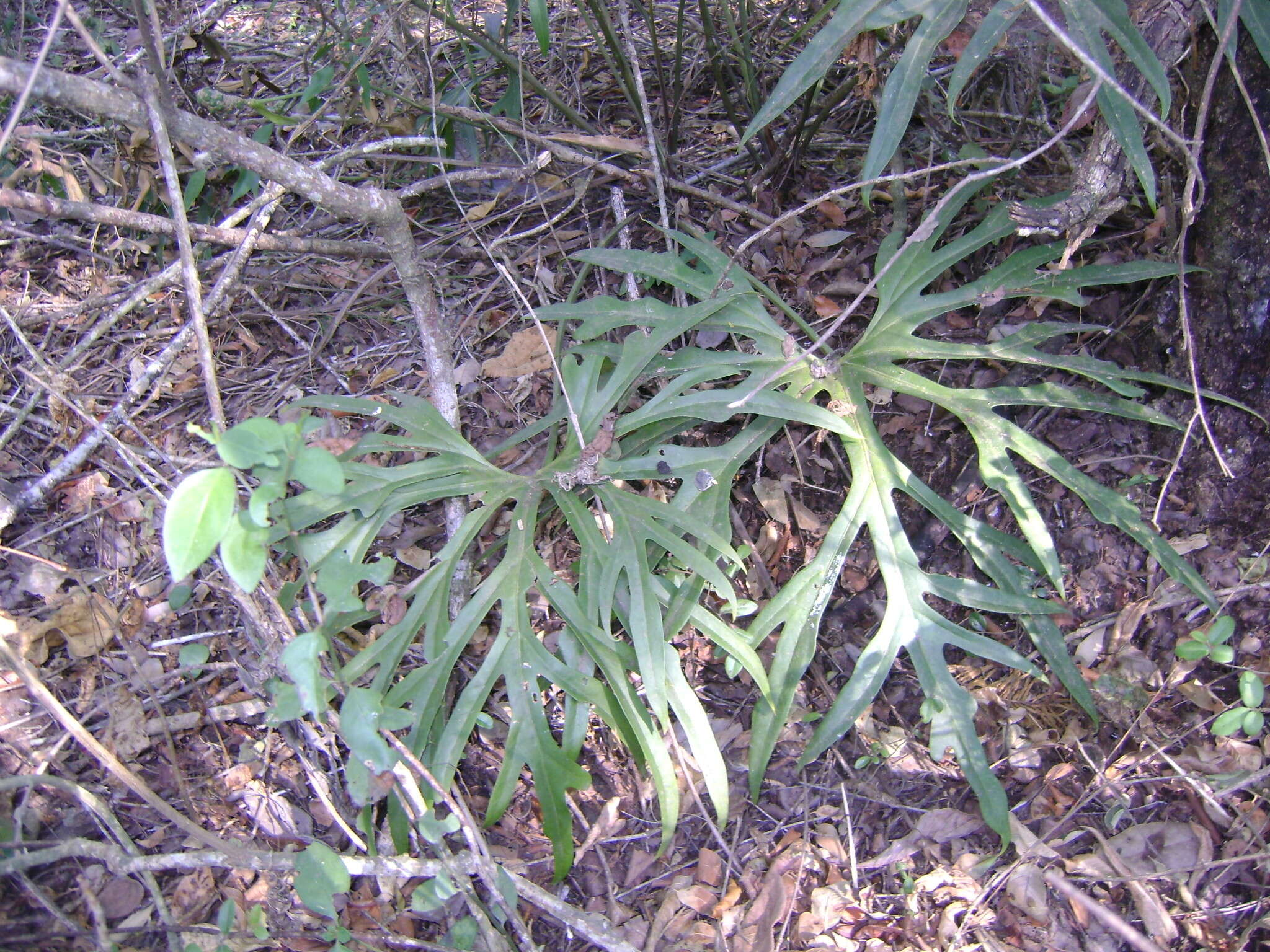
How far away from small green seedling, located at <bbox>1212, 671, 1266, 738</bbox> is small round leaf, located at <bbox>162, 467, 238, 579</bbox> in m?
1.94

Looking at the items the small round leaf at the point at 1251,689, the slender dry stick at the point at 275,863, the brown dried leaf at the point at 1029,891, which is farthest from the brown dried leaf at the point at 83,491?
the small round leaf at the point at 1251,689

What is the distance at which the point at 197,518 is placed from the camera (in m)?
1.08

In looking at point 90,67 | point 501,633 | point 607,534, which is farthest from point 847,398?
point 90,67

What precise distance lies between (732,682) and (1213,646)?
3.50 ft

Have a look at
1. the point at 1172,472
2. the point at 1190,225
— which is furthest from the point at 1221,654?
the point at 1190,225

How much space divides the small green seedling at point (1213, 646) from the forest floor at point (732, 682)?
123 millimetres

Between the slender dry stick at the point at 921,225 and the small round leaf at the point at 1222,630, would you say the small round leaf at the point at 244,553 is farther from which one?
the small round leaf at the point at 1222,630

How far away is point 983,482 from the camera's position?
2016 millimetres

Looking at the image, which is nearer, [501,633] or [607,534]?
[501,633]

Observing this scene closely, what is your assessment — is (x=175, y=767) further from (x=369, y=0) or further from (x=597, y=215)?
(x=369, y=0)

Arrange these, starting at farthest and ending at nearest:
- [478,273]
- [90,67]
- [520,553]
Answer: [90,67] → [478,273] → [520,553]

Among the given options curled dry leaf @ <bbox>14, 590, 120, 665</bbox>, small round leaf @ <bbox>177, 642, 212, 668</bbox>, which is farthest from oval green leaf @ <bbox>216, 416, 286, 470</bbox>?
curled dry leaf @ <bbox>14, 590, 120, 665</bbox>

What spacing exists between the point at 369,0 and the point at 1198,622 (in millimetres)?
3091

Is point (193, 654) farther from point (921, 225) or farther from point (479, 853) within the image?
point (921, 225)
